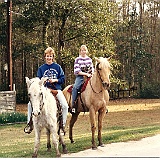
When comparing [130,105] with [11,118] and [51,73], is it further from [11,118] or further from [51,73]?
[51,73]

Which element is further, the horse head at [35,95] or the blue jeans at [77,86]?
the blue jeans at [77,86]

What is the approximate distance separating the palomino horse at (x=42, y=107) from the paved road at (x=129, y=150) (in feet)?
2.26

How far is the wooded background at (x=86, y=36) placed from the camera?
19.9 metres

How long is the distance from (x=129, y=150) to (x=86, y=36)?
44.3 feet

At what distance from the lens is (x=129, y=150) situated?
696cm

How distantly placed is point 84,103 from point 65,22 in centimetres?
1475

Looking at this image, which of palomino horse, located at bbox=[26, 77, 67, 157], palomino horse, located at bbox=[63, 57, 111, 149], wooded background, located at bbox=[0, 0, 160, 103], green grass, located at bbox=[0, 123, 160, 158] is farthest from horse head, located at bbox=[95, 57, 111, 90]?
wooded background, located at bbox=[0, 0, 160, 103]

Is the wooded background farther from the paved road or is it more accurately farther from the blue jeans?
the paved road

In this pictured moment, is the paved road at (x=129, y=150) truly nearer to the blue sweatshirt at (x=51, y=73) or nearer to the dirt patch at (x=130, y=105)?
the blue sweatshirt at (x=51, y=73)

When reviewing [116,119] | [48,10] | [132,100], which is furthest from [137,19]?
[116,119]

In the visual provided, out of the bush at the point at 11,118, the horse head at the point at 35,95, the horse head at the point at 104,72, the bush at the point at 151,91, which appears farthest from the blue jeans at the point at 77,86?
the bush at the point at 151,91

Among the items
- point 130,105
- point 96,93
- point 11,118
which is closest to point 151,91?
point 130,105

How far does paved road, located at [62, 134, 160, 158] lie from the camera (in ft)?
21.3

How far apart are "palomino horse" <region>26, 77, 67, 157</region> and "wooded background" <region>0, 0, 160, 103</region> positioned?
1077 centimetres
